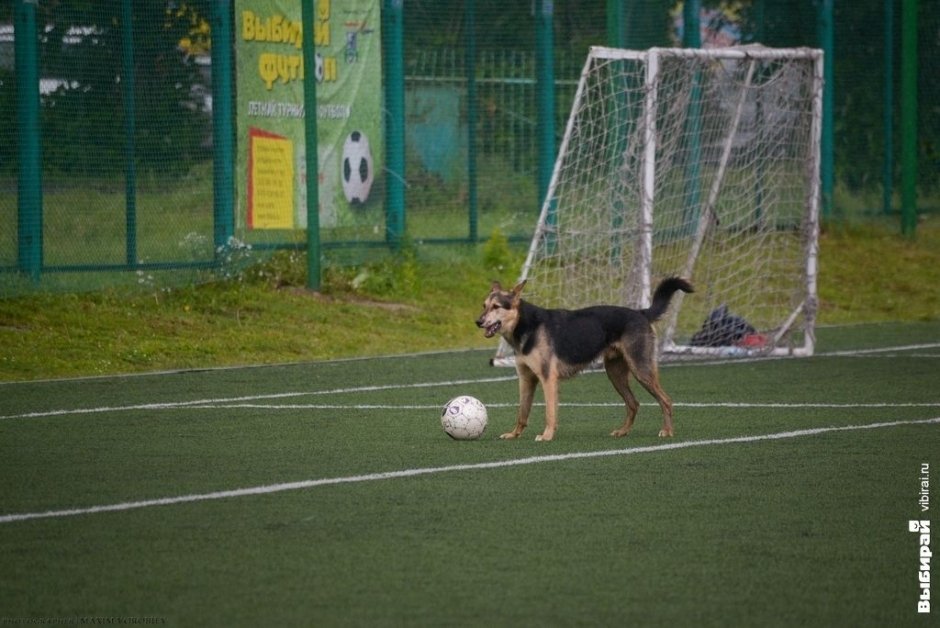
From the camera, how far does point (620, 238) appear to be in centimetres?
1573

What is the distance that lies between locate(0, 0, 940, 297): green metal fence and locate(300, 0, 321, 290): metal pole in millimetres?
170

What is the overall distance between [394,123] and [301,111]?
1.54 metres

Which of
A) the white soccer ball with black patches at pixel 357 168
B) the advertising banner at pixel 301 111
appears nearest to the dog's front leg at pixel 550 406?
the advertising banner at pixel 301 111

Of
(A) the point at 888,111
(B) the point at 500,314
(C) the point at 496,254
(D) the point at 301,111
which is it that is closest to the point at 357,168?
(D) the point at 301,111

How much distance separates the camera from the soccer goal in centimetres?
1531

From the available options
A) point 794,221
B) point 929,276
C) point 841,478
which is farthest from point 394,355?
point 929,276

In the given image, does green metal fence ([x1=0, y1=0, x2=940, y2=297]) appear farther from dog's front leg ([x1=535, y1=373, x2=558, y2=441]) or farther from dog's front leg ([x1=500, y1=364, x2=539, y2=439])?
dog's front leg ([x1=535, y1=373, x2=558, y2=441])

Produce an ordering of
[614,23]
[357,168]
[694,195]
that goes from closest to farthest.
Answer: [694,195] < [357,168] < [614,23]

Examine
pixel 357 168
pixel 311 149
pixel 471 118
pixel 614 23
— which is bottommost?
pixel 357 168

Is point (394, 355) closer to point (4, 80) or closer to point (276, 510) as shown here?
point (4, 80)

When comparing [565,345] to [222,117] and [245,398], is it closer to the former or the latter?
[245,398]

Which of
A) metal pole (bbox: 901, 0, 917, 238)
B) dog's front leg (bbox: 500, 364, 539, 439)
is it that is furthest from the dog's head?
metal pole (bbox: 901, 0, 917, 238)

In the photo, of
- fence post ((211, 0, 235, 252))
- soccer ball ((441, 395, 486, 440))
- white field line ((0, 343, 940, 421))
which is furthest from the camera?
fence post ((211, 0, 235, 252))

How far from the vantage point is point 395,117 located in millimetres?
19625
